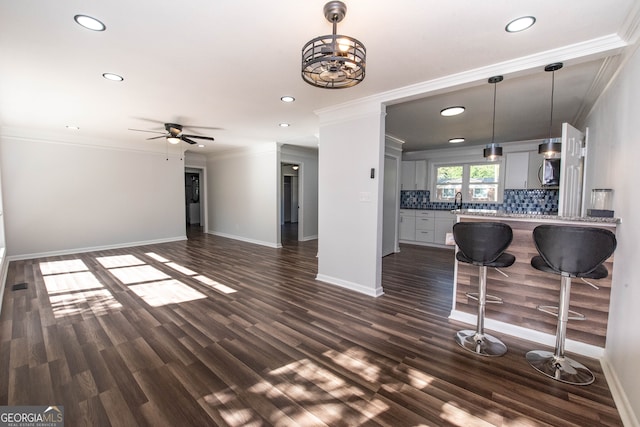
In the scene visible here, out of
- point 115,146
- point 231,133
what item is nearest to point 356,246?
point 231,133

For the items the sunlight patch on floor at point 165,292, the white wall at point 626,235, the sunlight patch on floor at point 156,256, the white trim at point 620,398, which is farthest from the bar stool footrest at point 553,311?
the sunlight patch on floor at point 156,256

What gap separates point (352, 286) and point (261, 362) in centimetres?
185

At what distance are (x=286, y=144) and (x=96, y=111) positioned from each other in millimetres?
3682

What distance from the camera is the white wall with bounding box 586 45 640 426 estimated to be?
163cm

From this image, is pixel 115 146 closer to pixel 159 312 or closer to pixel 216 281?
pixel 216 281

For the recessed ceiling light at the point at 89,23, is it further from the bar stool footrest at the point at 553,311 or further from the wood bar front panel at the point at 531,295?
the bar stool footrest at the point at 553,311

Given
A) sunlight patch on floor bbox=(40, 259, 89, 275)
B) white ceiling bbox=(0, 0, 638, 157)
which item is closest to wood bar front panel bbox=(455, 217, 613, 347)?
white ceiling bbox=(0, 0, 638, 157)

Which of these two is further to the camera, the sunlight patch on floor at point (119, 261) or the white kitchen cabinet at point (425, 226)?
the white kitchen cabinet at point (425, 226)

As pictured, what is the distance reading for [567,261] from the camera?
187 cm

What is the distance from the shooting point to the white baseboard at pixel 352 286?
3502 mm

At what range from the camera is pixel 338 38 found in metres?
1.44

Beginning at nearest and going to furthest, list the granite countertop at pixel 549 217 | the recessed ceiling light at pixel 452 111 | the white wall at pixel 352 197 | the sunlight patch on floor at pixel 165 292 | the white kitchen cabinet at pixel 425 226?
the granite countertop at pixel 549 217 < the sunlight patch on floor at pixel 165 292 < the white wall at pixel 352 197 < the recessed ceiling light at pixel 452 111 < the white kitchen cabinet at pixel 425 226

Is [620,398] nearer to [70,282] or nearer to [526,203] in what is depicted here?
[526,203]

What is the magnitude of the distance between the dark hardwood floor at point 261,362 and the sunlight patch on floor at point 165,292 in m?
0.03
